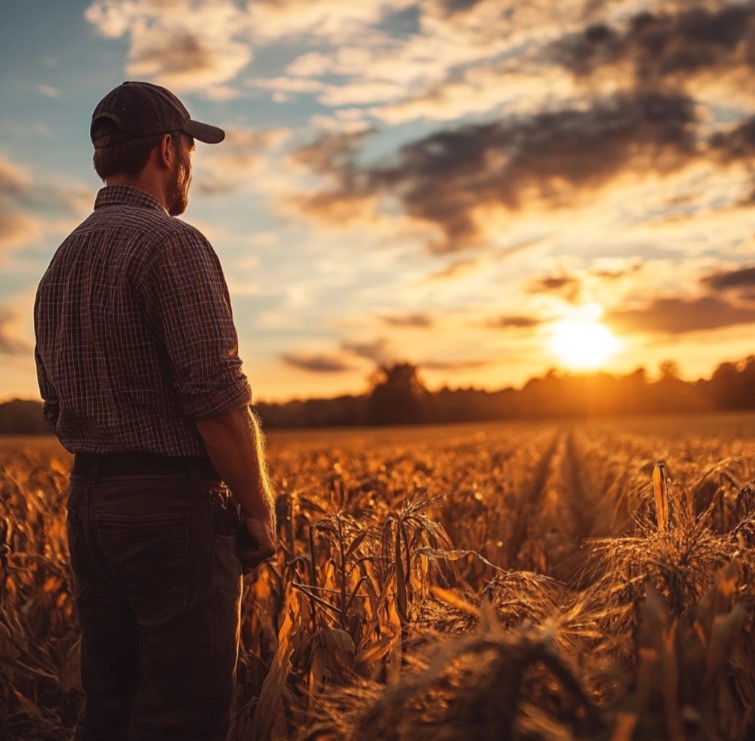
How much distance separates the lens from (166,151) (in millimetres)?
3004

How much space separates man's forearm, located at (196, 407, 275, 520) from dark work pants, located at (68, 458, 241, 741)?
0.10 m

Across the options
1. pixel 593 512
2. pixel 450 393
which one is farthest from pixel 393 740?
pixel 450 393

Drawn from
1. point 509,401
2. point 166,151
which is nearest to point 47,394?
point 166,151

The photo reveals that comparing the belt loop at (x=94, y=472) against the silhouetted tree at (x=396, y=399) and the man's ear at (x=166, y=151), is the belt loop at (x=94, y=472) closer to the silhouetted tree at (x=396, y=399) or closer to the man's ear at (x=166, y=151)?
the man's ear at (x=166, y=151)

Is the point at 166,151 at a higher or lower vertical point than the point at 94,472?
higher

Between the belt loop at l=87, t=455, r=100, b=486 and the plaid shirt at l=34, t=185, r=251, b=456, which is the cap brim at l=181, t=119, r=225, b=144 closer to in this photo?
the plaid shirt at l=34, t=185, r=251, b=456

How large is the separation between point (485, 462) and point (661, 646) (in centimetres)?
1287

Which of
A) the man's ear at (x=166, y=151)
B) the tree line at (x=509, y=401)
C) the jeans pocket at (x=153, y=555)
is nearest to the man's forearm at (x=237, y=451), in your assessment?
the jeans pocket at (x=153, y=555)

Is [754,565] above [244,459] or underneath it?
underneath

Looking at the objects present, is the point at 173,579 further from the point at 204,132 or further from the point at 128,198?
the point at 204,132

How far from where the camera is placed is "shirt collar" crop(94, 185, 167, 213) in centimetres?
294

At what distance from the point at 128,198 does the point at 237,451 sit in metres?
1.07

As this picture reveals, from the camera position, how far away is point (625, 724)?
1305mm

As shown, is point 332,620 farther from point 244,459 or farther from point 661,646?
point 661,646
